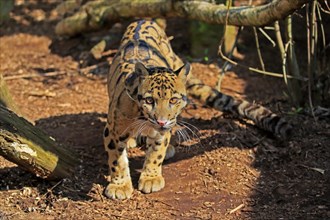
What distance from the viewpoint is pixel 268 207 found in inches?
206

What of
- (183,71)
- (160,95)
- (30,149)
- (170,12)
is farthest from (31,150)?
(170,12)

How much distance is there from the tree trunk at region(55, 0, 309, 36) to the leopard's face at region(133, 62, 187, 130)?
90 cm

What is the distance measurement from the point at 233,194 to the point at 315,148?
3.70 feet

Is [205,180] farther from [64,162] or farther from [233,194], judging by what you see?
[64,162]

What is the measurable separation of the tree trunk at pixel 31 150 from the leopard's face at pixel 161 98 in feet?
3.08

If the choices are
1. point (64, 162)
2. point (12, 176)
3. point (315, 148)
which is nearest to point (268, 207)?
point (315, 148)

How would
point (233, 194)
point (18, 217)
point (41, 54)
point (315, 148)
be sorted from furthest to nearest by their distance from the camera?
point (41, 54), point (315, 148), point (233, 194), point (18, 217)

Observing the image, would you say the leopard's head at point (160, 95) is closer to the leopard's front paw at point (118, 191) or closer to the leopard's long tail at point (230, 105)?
the leopard's front paw at point (118, 191)

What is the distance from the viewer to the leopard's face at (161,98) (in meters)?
4.89

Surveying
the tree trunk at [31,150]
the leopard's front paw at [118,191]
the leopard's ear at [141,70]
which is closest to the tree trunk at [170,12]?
the leopard's ear at [141,70]

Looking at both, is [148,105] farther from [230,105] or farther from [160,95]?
[230,105]

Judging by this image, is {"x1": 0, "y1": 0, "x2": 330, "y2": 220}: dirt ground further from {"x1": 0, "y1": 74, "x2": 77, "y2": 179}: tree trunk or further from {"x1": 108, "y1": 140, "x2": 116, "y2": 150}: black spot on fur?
{"x1": 108, "y1": 140, "x2": 116, "y2": 150}: black spot on fur

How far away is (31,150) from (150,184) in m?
1.03

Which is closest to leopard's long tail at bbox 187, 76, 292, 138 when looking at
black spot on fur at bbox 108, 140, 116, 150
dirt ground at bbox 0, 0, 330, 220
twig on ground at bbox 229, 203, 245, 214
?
dirt ground at bbox 0, 0, 330, 220
